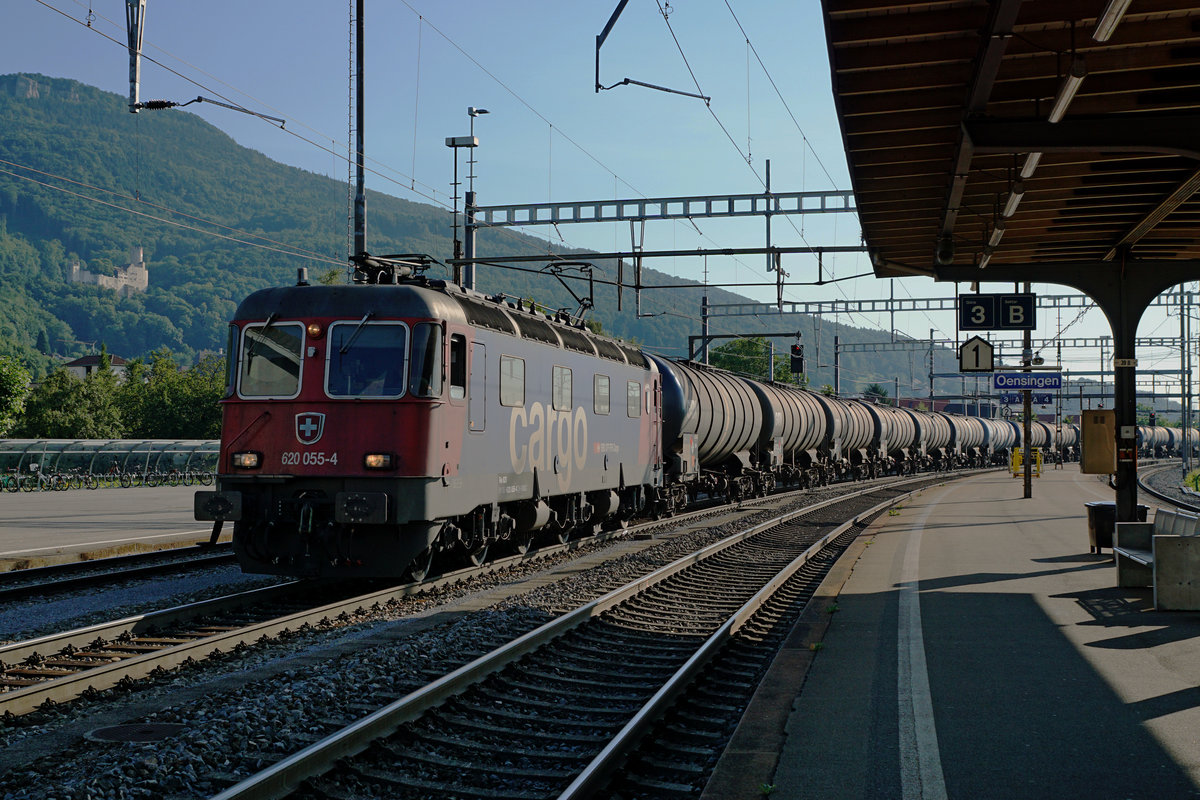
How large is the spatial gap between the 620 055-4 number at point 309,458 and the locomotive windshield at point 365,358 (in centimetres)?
64

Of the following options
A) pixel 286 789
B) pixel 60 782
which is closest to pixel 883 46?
pixel 286 789

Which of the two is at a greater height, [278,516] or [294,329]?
[294,329]

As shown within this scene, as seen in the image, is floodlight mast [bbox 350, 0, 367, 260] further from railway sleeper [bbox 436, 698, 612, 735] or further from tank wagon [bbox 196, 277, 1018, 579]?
railway sleeper [bbox 436, 698, 612, 735]

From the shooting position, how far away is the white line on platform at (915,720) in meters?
→ 5.30

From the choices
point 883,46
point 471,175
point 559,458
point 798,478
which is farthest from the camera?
point 798,478

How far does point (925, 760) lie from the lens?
225 inches

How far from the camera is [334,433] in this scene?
11094 millimetres

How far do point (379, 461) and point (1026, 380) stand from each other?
717 inches

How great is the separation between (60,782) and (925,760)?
4517mm

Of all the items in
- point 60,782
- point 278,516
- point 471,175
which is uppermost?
point 471,175

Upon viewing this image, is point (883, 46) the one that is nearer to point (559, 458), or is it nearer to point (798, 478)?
point (559, 458)

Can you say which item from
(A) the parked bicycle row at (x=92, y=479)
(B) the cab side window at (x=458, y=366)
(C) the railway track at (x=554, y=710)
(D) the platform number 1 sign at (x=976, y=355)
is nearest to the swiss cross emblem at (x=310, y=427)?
(B) the cab side window at (x=458, y=366)

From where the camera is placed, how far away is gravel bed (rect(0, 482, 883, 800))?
5484 mm

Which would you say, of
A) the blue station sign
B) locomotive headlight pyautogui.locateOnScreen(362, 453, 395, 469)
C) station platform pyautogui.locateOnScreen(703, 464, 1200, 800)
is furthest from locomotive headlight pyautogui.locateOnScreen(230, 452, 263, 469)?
the blue station sign
